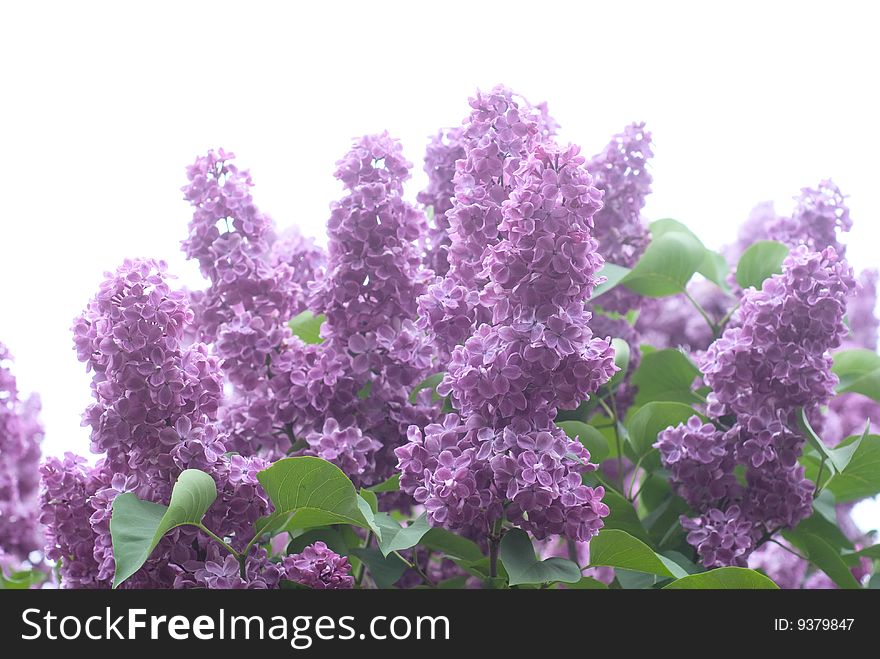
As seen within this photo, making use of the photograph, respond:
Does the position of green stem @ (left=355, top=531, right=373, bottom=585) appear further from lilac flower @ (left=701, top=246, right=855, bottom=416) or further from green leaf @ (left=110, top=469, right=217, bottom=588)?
lilac flower @ (left=701, top=246, right=855, bottom=416)

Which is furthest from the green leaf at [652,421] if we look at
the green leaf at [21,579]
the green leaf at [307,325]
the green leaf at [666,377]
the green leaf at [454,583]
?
the green leaf at [21,579]

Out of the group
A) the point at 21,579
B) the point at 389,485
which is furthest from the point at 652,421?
the point at 21,579

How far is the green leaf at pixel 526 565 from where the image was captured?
698mm

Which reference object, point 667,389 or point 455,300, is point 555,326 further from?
point 667,389

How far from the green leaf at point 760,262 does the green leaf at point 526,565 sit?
17.7 inches

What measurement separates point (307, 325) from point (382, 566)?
0.27 metres

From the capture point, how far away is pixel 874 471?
940 mm

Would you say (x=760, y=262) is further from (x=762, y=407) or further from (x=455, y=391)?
(x=455, y=391)

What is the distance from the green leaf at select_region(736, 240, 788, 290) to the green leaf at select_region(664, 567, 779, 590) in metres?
0.41

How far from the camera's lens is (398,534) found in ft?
2.37

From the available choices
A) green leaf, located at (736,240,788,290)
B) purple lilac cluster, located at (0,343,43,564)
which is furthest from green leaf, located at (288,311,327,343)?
green leaf, located at (736,240,788,290)

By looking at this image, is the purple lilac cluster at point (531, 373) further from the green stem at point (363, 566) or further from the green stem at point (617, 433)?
the green stem at point (617, 433)
